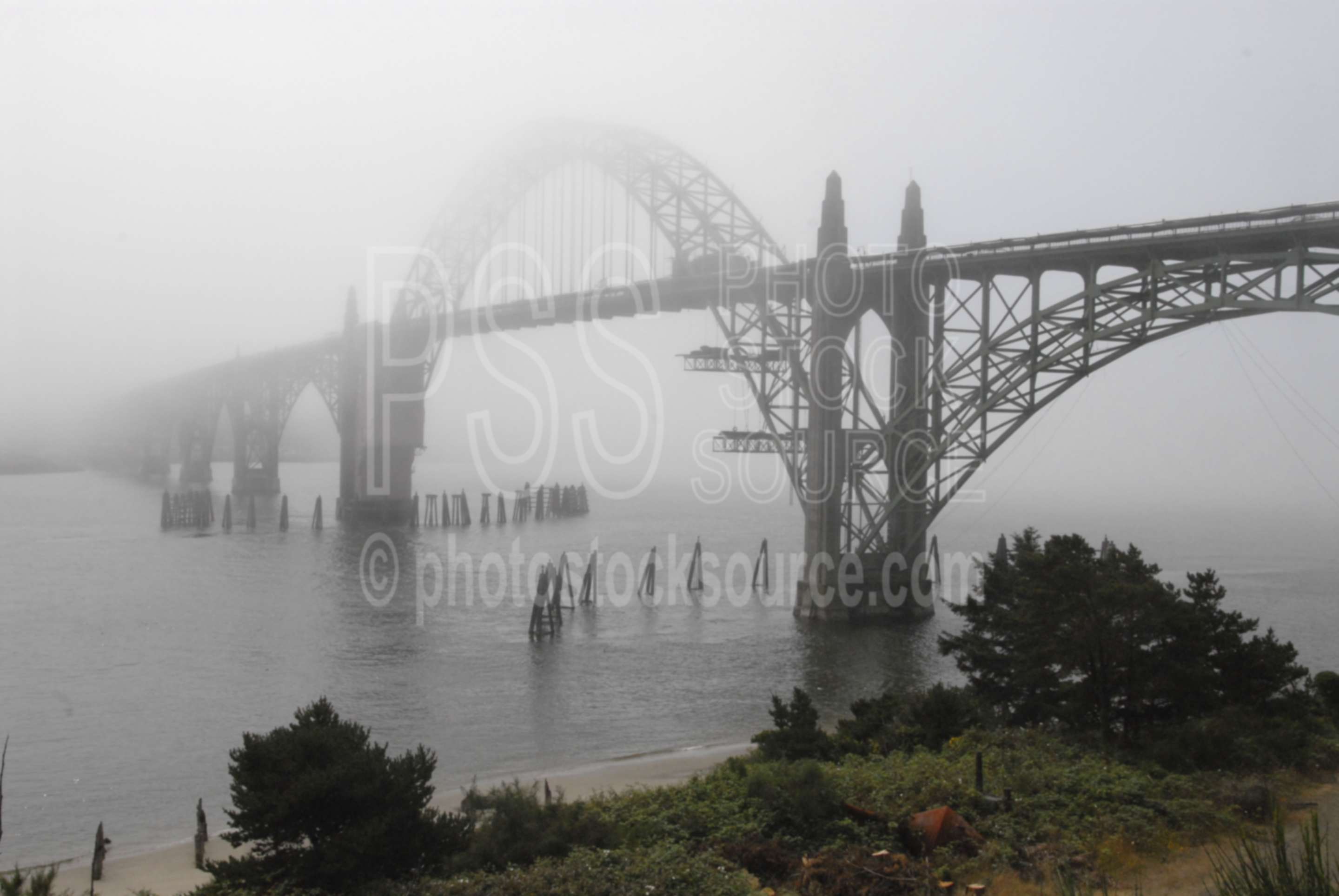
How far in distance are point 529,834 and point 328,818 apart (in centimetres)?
204

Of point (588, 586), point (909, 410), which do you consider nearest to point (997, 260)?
point (909, 410)

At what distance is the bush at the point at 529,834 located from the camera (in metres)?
10.3

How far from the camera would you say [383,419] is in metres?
73.4

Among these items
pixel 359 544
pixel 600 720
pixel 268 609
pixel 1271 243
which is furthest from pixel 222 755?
pixel 359 544

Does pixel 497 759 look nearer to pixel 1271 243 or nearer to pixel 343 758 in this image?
pixel 343 758

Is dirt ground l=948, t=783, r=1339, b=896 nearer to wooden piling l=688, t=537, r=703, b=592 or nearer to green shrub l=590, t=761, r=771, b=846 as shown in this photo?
green shrub l=590, t=761, r=771, b=846

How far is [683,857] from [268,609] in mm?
31874

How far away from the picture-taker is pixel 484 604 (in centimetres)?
3934

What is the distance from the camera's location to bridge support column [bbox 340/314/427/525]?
7225 centimetres

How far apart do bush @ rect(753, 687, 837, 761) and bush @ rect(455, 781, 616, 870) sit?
3.94 meters

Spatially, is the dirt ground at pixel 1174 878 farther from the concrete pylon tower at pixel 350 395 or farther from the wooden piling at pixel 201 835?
the concrete pylon tower at pixel 350 395

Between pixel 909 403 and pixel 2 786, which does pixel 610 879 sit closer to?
pixel 2 786

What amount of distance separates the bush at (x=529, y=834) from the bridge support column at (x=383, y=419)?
6205 centimetres
